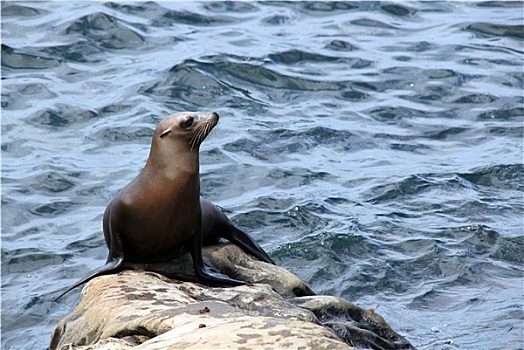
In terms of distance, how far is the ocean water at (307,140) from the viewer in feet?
26.0

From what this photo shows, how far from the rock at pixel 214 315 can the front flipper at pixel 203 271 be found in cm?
8

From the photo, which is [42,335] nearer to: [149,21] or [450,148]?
[450,148]

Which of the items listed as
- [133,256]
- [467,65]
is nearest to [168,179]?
[133,256]

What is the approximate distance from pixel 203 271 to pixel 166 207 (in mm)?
443

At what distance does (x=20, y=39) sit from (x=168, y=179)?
721 centimetres

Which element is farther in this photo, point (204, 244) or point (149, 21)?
point (149, 21)

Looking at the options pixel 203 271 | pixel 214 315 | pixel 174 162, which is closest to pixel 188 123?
pixel 174 162

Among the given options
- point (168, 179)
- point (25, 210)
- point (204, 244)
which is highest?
point (168, 179)

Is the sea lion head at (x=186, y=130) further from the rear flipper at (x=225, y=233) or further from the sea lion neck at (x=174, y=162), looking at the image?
the rear flipper at (x=225, y=233)

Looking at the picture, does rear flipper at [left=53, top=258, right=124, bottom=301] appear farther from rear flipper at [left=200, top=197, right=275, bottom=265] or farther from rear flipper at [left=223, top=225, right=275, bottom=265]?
rear flipper at [left=223, top=225, right=275, bottom=265]

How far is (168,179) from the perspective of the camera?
6.26 metres

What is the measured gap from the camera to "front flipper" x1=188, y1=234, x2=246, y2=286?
6.10 meters

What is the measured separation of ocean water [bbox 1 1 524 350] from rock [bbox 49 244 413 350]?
3.88ft

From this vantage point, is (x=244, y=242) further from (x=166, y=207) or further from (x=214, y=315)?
(x=214, y=315)
